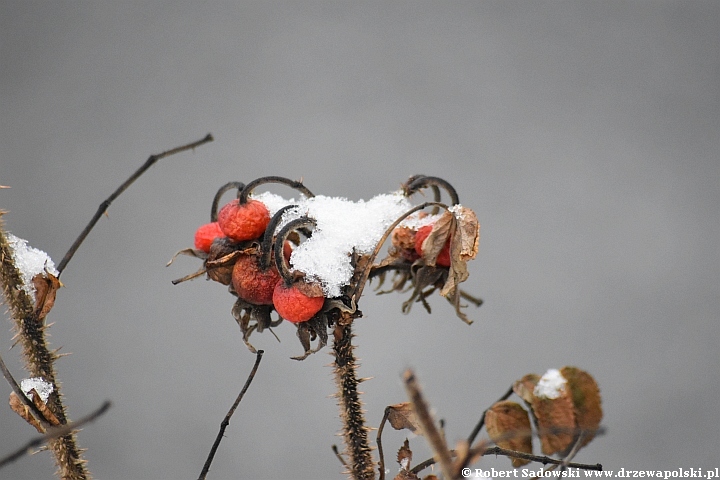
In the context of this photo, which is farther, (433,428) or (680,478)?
(680,478)

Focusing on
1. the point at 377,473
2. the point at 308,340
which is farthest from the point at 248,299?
the point at 377,473

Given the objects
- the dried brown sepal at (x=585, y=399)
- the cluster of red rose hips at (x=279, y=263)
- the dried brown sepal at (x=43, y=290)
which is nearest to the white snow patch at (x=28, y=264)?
the dried brown sepal at (x=43, y=290)

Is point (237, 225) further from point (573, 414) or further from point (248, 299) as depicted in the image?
point (573, 414)

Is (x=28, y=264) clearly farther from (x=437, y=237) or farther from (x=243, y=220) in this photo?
(x=437, y=237)

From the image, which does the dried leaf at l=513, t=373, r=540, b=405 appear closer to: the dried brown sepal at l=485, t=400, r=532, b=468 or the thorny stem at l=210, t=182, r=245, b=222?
the dried brown sepal at l=485, t=400, r=532, b=468

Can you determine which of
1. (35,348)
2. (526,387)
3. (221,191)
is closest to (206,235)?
(221,191)

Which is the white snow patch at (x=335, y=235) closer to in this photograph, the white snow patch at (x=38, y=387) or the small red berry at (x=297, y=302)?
the small red berry at (x=297, y=302)
